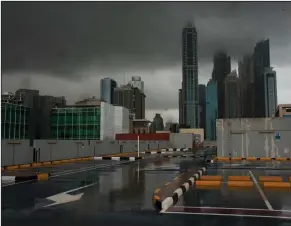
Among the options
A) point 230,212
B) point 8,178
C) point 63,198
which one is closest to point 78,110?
point 8,178

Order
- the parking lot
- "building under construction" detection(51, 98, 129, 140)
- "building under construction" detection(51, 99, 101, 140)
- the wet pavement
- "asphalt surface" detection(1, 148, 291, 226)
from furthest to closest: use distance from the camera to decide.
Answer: "building under construction" detection(51, 99, 101, 140) < "building under construction" detection(51, 98, 129, 140) < the parking lot < the wet pavement < "asphalt surface" detection(1, 148, 291, 226)

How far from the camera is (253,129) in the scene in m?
24.1

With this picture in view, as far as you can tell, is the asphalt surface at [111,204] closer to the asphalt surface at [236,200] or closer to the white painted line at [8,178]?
the asphalt surface at [236,200]

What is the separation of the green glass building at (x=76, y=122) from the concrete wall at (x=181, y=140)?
3907 cm

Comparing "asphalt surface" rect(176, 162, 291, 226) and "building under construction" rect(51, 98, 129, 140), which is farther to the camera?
"building under construction" rect(51, 98, 129, 140)

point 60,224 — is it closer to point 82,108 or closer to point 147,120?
point 82,108

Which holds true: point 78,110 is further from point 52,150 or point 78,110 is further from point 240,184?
point 240,184

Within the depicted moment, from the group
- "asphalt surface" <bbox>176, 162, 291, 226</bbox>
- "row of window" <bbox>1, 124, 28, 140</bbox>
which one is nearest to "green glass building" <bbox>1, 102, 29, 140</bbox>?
"row of window" <bbox>1, 124, 28, 140</bbox>

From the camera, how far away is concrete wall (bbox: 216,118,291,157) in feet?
78.4

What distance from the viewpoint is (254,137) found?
2414 centimetres

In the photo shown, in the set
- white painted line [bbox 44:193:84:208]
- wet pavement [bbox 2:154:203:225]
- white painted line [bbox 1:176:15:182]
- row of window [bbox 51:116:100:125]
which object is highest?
row of window [bbox 51:116:100:125]

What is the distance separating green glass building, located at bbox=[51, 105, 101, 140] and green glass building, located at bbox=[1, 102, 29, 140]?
7.96m

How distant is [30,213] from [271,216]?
15.0 feet

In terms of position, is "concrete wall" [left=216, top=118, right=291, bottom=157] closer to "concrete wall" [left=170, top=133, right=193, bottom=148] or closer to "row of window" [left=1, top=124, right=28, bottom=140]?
"concrete wall" [left=170, top=133, right=193, bottom=148]
